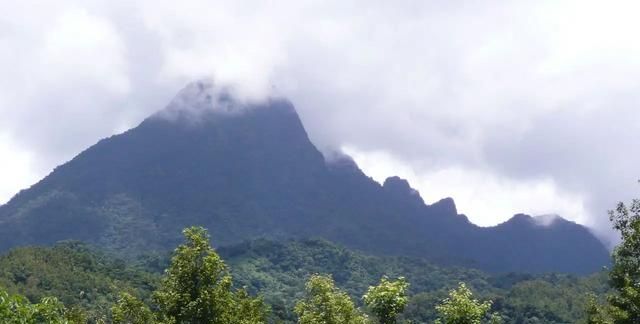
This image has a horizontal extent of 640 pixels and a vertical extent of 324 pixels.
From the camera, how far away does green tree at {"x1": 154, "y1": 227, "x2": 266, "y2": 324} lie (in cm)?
1988

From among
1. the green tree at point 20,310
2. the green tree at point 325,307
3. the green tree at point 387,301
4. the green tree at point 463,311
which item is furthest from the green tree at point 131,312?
the green tree at point 463,311

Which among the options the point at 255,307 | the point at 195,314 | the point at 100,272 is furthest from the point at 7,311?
the point at 100,272

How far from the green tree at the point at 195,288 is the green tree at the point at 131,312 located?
1.57 feet

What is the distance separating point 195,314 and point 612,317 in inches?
592

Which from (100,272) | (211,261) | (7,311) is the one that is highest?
(100,272)

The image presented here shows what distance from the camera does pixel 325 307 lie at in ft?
66.4

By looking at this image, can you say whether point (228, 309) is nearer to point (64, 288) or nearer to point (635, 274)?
point (635, 274)

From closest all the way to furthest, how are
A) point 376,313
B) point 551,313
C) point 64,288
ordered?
point 376,313 < point 64,288 < point 551,313

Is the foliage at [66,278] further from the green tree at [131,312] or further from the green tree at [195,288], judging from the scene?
the green tree at [195,288]

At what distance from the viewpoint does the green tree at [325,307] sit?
787 inches

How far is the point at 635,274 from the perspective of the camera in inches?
930

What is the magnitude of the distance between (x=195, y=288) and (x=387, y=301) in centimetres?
605

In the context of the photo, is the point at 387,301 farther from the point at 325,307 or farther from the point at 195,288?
the point at 195,288

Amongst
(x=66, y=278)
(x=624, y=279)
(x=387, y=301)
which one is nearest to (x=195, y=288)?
(x=387, y=301)
